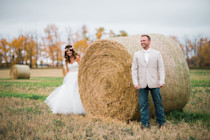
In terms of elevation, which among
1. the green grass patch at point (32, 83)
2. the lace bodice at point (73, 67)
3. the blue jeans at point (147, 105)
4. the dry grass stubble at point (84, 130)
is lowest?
the green grass patch at point (32, 83)

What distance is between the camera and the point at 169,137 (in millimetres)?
3619

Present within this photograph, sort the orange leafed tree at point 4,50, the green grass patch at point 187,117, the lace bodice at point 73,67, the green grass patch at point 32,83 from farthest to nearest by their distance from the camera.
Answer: the orange leafed tree at point 4,50
the green grass patch at point 32,83
the lace bodice at point 73,67
the green grass patch at point 187,117

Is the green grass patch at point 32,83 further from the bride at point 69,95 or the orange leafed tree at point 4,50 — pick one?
the orange leafed tree at point 4,50

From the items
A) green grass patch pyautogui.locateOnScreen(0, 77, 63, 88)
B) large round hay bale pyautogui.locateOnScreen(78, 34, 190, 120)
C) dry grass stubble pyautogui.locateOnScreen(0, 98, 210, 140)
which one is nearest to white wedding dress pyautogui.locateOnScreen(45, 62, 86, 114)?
large round hay bale pyautogui.locateOnScreen(78, 34, 190, 120)

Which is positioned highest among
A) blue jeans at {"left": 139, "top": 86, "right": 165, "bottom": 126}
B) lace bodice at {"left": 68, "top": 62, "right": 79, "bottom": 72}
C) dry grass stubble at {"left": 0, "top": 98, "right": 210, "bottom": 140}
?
lace bodice at {"left": 68, "top": 62, "right": 79, "bottom": 72}

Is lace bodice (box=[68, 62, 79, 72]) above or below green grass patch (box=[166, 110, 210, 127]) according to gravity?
above

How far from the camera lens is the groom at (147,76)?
163 inches

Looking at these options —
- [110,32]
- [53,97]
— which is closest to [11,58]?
[110,32]

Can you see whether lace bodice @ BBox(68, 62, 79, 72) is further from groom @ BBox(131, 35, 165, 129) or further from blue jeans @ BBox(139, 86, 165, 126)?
blue jeans @ BBox(139, 86, 165, 126)

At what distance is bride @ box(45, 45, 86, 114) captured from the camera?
19.7 feet

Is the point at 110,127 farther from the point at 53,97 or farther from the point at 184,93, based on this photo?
the point at 53,97

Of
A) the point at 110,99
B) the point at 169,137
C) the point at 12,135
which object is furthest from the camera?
the point at 110,99

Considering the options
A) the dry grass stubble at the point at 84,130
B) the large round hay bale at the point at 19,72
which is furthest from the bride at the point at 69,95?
the large round hay bale at the point at 19,72

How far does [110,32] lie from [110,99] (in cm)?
3109
